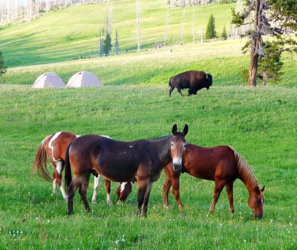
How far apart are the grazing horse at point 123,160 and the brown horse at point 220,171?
132cm

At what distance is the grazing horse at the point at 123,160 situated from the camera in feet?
31.0

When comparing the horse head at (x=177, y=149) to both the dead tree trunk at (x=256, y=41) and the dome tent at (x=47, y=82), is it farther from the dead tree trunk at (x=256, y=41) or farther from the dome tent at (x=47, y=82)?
the dome tent at (x=47, y=82)

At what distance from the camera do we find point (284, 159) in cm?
1891

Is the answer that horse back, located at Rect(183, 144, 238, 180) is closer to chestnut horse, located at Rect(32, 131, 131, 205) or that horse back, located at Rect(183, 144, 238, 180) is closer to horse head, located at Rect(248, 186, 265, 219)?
horse head, located at Rect(248, 186, 265, 219)

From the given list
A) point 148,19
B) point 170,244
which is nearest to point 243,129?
point 170,244

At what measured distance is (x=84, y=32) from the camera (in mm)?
154125

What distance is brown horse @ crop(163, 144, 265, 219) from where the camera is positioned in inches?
422

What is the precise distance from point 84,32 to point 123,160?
Answer: 150064mm

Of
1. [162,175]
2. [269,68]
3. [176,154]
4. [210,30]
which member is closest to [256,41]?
[269,68]

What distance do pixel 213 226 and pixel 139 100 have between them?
2150 centimetres

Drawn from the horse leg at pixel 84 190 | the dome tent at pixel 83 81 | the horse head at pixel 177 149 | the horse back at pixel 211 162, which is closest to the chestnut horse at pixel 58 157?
the horse leg at pixel 84 190

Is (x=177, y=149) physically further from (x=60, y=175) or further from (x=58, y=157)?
(x=58, y=157)

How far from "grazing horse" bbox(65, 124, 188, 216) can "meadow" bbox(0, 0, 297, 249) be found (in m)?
0.74

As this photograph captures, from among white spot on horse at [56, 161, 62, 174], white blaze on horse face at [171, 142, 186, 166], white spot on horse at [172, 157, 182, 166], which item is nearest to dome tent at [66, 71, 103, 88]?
white spot on horse at [56, 161, 62, 174]
